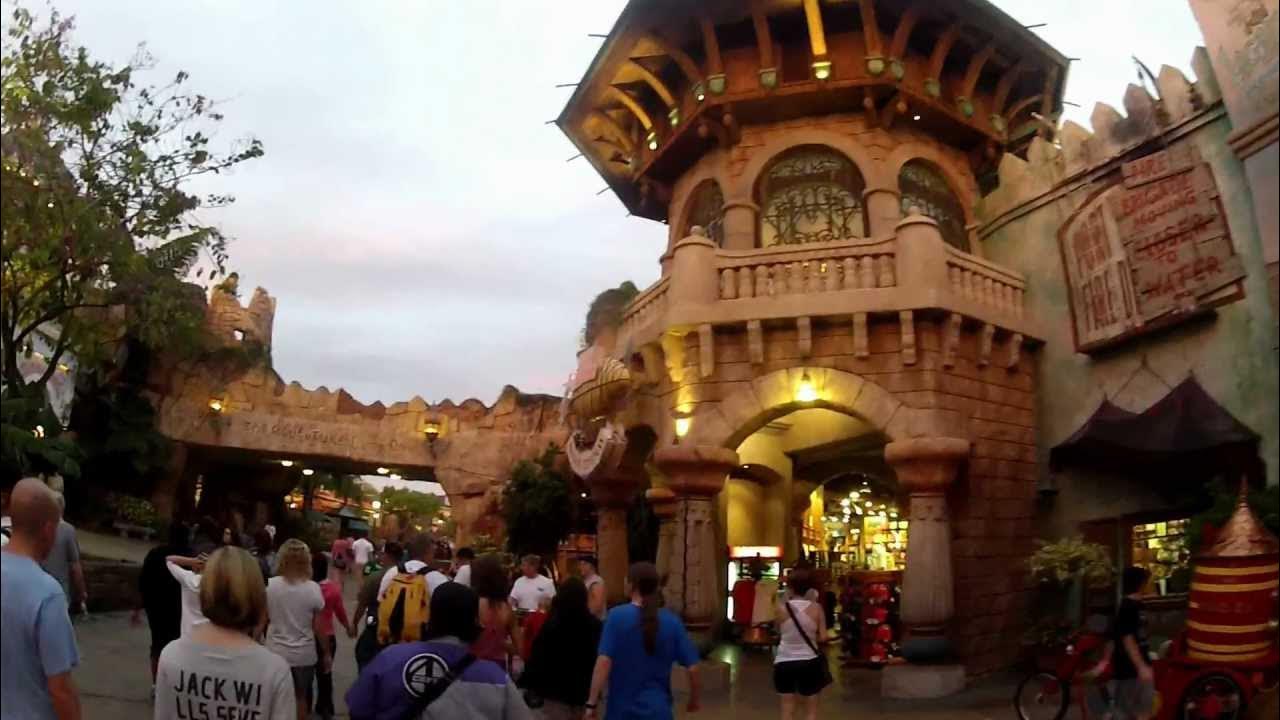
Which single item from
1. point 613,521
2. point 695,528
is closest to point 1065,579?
point 695,528

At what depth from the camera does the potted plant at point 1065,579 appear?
1038 cm

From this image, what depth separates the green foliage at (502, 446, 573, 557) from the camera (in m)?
20.2

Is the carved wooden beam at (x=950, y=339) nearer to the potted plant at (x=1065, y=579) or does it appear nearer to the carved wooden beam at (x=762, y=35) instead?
the potted plant at (x=1065, y=579)

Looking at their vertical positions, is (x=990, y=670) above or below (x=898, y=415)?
below

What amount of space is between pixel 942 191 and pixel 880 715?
27.1ft

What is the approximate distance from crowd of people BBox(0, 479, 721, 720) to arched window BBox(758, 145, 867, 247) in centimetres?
717

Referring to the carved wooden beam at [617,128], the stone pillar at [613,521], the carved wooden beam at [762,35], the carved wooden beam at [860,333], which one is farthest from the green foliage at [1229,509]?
the carved wooden beam at [617,128]

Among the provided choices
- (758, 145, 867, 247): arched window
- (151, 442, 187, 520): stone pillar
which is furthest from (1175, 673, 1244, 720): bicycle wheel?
(151, 442, 187, 520): stone pillar

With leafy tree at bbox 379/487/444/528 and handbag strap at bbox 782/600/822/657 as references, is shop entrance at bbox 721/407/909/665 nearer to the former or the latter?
handbag strap at bbox 782/600/822/657

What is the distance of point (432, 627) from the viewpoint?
3.39m

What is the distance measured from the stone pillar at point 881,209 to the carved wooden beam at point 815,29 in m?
2.08

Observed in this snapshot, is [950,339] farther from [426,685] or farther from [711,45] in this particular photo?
[426,685]

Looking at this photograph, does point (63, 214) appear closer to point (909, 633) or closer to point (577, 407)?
point (577, 407)

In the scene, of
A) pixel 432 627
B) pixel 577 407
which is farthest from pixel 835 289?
pixel 432 627
